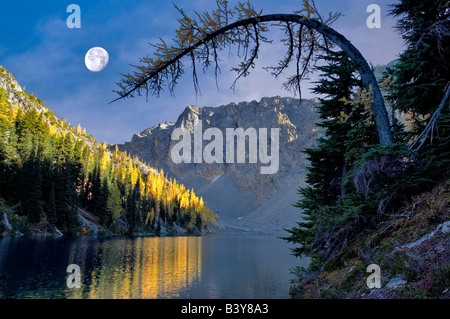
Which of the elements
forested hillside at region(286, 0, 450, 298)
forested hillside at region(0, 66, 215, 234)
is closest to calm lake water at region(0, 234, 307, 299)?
forested hillside at region(286, 0, 450, 298)

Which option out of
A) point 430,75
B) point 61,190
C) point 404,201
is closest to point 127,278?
point 404,201

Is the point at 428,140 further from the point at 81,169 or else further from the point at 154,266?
the point at 81,169

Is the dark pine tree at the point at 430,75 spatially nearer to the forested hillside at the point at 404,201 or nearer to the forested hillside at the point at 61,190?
the forested hillside at the point at 404,201

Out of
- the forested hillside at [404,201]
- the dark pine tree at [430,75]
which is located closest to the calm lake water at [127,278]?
the forested hillside at [404,201]

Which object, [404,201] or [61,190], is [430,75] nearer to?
[404,201]

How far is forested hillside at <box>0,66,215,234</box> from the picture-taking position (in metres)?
52.6

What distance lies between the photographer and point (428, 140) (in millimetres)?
6500

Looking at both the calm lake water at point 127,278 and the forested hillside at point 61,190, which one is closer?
the calm lake water at point 127,278

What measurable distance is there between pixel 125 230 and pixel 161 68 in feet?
273

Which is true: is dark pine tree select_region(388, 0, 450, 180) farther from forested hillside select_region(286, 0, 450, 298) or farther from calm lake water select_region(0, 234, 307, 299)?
calm lake water select_region(0, 234, 307, 299)

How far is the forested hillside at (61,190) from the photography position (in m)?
52.6

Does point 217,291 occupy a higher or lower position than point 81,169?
lower

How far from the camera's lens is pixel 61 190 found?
58.7 meters
